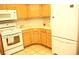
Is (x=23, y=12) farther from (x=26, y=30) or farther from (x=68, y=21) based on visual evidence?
(x=68, y=21)

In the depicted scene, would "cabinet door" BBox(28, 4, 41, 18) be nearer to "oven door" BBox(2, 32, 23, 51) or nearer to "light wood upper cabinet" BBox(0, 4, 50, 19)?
"light wood upper cabinet" BBox(0, 4, 50, 19)

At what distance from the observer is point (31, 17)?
3725 millimetres

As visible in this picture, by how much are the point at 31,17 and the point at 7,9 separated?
2.93 feet

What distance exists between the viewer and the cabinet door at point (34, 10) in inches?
143

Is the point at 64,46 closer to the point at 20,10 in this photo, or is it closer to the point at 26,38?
the point at 26,38

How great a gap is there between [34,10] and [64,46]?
1.79 m

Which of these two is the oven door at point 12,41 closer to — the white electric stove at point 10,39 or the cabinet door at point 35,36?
the white electric stove at point 10,39

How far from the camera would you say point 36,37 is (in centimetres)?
367

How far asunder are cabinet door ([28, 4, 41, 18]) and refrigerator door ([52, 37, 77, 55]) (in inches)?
55.7

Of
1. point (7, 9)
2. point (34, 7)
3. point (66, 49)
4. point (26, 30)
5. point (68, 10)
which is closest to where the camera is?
point (68, 10)

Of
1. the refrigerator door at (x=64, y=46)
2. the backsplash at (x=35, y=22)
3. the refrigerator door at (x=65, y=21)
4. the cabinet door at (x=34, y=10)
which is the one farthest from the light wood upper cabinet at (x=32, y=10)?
the refrigerator door at (x=64, y=46)

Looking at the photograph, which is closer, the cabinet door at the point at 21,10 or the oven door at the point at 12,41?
the oven door at the point at 12,41
